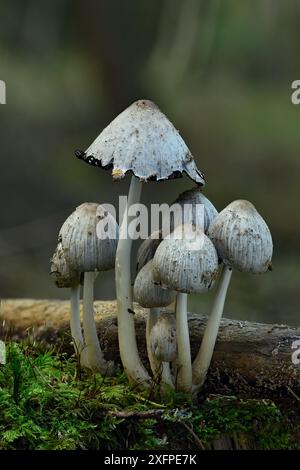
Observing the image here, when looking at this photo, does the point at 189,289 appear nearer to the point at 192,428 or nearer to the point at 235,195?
the point at 192,428

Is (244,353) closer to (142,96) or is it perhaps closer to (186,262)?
(186,262)

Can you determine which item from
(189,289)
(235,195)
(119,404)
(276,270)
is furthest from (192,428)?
(235,195)

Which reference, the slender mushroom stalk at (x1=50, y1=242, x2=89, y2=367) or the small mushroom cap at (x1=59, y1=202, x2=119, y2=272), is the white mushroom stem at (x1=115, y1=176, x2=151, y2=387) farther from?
the slender mushroom stalk at (x1=50, y1=242, x2=89, y2=367)

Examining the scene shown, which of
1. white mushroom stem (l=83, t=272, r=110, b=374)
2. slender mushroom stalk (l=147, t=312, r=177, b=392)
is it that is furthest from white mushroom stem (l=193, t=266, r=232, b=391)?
white mushroom stem (l=83, t=272, r=110, b=374)

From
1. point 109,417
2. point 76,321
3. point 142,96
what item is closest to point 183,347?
point 109,417

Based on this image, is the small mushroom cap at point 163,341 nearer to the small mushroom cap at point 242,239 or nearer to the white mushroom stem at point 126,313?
the white mushroom stem at point 126,313
